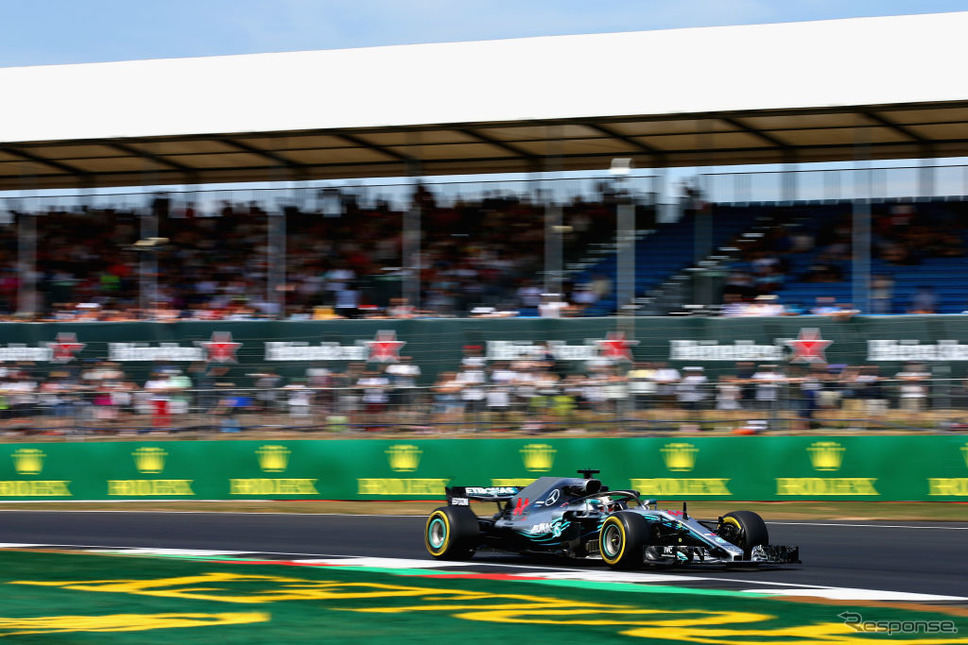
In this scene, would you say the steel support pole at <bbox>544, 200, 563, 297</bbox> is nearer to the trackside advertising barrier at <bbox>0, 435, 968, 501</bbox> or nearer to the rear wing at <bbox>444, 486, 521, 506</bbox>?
the trackside advertising barrier at <bbox>0, 435, 968, 501</bbox>

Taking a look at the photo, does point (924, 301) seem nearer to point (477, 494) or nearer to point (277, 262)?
point (477, 494)

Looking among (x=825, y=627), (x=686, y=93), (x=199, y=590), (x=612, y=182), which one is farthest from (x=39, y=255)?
(x=825, y=627)

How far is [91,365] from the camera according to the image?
22719 millimetres

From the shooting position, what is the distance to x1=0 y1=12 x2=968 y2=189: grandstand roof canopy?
21922 mm

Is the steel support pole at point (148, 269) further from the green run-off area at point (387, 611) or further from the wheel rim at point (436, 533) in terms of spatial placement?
the green run-off area at point (387, 611)

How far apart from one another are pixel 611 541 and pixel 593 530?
0.43 metres

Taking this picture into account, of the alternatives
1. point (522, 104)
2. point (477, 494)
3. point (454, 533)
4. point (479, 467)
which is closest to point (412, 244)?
point (522, 104)

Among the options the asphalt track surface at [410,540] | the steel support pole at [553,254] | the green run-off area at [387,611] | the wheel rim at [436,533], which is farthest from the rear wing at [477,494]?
the steel support pole at [553,254]

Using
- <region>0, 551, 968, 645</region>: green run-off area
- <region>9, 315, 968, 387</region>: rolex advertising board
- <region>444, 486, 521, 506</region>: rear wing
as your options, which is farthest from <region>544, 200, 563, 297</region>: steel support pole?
<region>0, 551, 968, 645</region>: green run-off area

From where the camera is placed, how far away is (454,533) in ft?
40.4

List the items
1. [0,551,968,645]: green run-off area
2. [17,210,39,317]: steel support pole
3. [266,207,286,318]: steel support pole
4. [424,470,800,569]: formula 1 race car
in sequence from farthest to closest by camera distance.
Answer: [17,210,39,317]: steel support pole, [266,207,286,318]: steel support pole, [424,470,800,569]: formula 1 race car, [0,551,968,645]: green run-off area

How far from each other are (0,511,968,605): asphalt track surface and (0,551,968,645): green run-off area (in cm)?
139

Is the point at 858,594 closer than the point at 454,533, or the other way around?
the point at 858,594

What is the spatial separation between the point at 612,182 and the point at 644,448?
6.49 m
